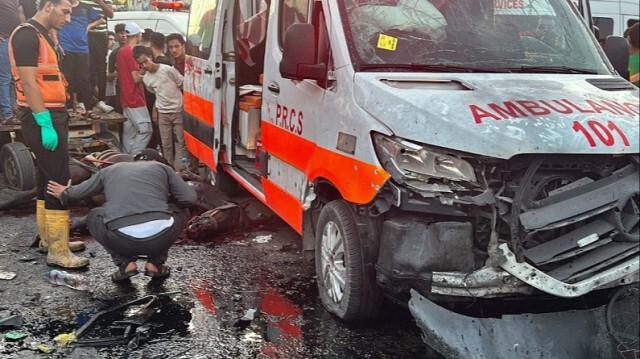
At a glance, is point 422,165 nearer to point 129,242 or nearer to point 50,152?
point 129,242

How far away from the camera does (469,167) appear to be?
11.8 ft

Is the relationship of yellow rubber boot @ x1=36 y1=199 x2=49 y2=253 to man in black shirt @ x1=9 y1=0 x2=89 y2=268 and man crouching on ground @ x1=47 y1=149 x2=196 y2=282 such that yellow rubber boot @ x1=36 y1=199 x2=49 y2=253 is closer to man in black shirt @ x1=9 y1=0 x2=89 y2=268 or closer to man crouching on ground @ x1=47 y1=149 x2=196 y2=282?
man in black shirt @ x1=9 y1=0 x2=89 y2=268

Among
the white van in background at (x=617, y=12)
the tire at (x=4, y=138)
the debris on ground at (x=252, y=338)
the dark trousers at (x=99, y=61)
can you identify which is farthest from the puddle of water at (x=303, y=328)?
the white van in background at (x=617, y=12)

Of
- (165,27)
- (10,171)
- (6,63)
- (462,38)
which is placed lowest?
(10,171)

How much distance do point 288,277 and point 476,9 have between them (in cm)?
244

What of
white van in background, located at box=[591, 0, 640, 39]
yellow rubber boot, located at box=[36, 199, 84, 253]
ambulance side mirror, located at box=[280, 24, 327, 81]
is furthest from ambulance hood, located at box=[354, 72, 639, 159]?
white van in background, located at box=[591, 0, 640, 39]

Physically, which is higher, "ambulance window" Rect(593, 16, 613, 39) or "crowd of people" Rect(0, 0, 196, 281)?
"ambulance window" Rect(593, 16, 613, 39)

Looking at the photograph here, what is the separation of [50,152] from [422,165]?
3.20 m

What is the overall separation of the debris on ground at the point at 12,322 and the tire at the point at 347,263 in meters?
1.97

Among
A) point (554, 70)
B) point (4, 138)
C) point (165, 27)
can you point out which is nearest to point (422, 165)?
point (554, 70)

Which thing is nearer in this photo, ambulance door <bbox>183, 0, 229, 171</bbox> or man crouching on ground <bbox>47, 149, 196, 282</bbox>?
man crouching on ground <bbox>47, 149, 196, 282</bbox>

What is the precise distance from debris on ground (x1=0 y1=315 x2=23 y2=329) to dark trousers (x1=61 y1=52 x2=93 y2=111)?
5641 millimetres

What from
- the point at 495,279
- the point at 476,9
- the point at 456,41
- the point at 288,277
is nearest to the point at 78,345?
the point at 288,277

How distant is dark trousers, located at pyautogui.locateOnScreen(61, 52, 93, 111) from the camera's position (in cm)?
966
